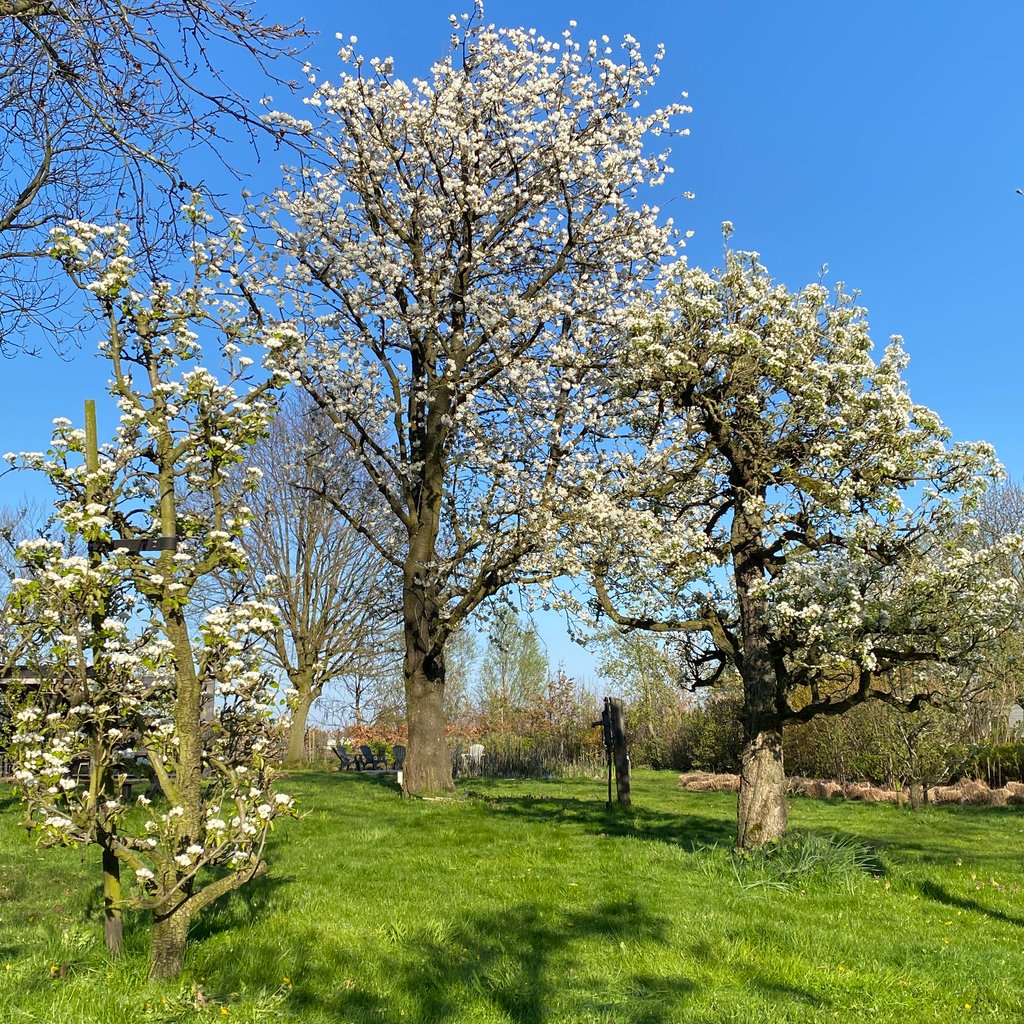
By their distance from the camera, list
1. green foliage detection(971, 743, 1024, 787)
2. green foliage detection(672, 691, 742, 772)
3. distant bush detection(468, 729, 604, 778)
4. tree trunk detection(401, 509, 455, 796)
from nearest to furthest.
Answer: tree trunk detection(401, 509, 455, 796) → green foliage detection(971, 743, 1024, 787) → distant bush detection(468, 729, 604, 778) → green foliage detection(672, 691, 742, 772)

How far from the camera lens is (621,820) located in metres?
13.8

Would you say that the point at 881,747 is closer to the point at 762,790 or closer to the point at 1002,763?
the point at 1002,763

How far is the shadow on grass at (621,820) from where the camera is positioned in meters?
12.1

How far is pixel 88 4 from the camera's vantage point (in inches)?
217

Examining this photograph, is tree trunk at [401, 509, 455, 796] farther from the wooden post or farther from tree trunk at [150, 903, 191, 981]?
tree trunk at [150, 903, 191, 981]

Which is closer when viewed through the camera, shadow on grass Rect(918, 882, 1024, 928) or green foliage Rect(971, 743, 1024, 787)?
shadow on grass Rect(918, 882, 1024, 928)

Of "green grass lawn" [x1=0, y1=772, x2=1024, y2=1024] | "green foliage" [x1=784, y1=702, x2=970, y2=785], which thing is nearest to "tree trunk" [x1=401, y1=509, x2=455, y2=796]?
"green grass lawn" [x1=0, y1=772, x2=1024, y2=1024]

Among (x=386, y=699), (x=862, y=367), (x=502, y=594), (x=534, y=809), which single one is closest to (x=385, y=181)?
(x=502, y=594)

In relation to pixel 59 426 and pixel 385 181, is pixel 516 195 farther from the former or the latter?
pixel 59 426

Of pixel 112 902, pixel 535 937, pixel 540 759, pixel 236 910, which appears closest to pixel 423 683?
pixel 236 910

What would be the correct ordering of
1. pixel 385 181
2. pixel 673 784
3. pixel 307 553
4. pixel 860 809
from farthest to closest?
pixel 307 553 < pixel 673 784 < pixel 860 809 < pixel 385 181

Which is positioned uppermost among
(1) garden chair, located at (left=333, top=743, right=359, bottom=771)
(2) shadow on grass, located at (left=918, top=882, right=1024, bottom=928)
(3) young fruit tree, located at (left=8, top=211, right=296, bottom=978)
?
(3) young fruit tree, located at (left=8, top=211, right=296, bottom=978)

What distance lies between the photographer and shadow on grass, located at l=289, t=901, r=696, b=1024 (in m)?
5.43

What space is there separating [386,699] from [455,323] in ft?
95.6
